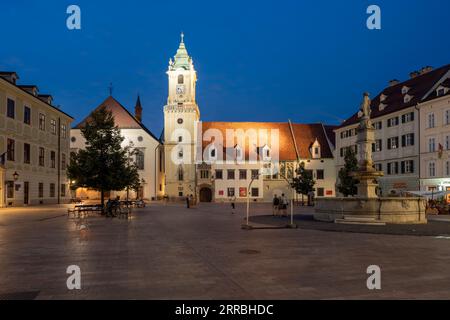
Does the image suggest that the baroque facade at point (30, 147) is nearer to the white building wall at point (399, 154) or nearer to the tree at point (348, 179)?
the tree at point (348, 179)

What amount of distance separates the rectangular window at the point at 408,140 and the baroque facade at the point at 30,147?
137 ft

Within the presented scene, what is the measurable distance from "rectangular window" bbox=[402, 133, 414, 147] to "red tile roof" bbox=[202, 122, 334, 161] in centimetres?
2329

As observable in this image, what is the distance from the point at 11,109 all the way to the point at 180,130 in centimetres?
3476

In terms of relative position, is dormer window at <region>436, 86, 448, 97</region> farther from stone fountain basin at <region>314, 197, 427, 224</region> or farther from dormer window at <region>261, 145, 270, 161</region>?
dormer window at <region>261, 145, 270, 161</region>

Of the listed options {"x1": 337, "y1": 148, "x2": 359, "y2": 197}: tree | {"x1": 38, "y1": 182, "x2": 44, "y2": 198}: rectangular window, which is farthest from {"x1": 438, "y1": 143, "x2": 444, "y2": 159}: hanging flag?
{"x1": 38, "y1": 182, "x2": 44, "y2": 198}: rectangular window

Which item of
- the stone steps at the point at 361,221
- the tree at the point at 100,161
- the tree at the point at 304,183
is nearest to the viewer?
the stone steps at the point at 361,221

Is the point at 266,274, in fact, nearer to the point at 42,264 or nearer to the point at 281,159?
the point at 42,264

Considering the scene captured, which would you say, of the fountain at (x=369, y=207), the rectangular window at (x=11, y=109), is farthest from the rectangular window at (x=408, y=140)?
the rectangular window at (x=11, y=109)

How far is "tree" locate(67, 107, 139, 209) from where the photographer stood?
3014cm

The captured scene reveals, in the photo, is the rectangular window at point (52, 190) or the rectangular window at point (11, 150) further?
the rectangular window at point (52, 190)

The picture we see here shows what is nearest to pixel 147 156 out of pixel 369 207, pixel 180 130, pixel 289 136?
pixel 180 130

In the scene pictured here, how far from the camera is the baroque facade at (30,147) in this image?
37.6 meters

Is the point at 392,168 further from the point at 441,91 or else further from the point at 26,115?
the point at 26,115
